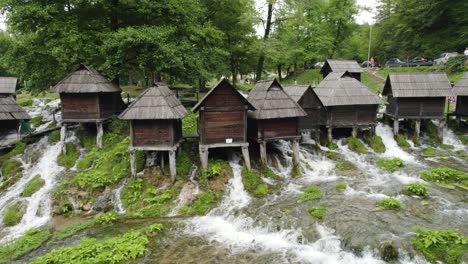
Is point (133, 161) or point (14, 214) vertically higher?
point (133, 161)

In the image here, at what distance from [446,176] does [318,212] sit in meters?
8.51

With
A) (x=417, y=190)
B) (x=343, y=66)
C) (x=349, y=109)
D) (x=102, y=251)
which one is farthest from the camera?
(x=343, y=66)

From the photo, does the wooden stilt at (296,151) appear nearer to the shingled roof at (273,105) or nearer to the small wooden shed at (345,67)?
the shingled roof at (273,105)

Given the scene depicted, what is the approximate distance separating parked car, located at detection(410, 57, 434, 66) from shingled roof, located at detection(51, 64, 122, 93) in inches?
1499

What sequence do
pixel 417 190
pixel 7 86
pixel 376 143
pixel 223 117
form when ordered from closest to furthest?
1. pixel 417 190
2. pixel 223 117
3. pixel 376 143
4. pixel 7 86

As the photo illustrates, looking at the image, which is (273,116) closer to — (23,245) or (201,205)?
(201,205)

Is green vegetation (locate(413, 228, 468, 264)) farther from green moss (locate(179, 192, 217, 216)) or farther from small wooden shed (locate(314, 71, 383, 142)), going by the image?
small wooden shed (locate(314, 71, 383, 142))

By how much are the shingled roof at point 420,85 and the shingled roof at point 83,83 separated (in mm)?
20267

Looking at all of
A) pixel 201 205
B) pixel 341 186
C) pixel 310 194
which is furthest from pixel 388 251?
pixel 201 205

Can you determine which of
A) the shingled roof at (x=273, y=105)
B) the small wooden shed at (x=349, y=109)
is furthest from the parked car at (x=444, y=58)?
the shingled roof at (x=273, y=105)

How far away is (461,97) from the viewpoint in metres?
24.6

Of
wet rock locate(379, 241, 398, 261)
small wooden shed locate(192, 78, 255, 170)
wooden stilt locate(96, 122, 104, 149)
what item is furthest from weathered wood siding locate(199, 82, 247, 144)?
wet rock locate(379, 241, 398, 261)

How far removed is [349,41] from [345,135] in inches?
1440

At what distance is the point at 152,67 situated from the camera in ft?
74.0
